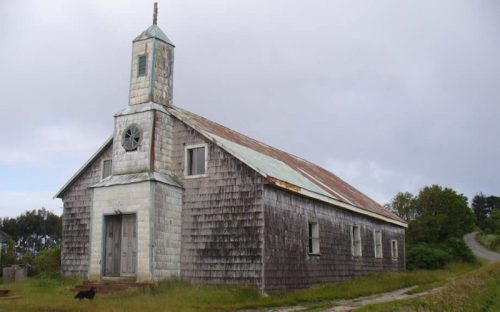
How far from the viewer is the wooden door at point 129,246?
19.1 meters

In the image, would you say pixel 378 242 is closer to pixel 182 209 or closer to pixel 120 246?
pixel 182 209

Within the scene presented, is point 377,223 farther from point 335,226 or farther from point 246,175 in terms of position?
point 246,175

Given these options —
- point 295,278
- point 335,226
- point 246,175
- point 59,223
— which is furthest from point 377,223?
point 59,223

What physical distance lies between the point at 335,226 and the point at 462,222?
40.9 m

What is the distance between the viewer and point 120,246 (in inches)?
770

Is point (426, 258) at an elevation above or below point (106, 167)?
below

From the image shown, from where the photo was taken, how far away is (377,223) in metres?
28.4

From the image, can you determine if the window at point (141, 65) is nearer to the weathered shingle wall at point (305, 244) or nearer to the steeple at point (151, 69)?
the steeple at point (151, 69)

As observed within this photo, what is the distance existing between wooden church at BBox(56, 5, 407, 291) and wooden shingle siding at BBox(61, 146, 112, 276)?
0.19ft

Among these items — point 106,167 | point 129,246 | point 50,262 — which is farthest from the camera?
point 50,262

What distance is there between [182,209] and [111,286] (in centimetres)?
360

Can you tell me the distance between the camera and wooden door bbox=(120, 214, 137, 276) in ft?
62.6

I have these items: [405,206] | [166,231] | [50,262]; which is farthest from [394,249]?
[405,206]

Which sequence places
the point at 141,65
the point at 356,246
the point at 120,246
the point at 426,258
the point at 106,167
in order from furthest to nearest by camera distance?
the point at 426,258, the point at 356,246, the point at 106,167, the point at 141,65, the point at 120,246
